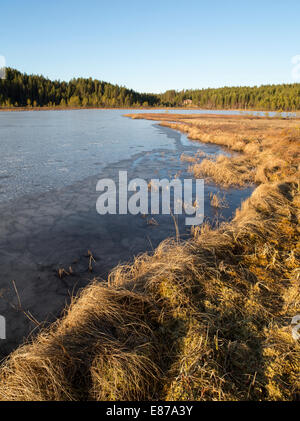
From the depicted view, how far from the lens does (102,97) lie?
143 metres

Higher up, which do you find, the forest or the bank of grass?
the forest

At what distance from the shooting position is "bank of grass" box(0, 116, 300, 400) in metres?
2.54

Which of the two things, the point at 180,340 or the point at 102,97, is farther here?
the point at 102,97

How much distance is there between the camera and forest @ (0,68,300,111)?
362 ft

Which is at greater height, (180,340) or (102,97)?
(102,97)

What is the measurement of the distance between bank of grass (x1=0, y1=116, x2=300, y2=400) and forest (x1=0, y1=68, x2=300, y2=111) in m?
118

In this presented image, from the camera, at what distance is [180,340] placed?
312cm

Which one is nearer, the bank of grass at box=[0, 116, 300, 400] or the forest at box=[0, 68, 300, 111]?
the bank of grass at box=[0, 116, 300, 400]

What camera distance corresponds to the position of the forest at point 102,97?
11044 centimetres

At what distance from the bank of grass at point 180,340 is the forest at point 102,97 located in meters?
118

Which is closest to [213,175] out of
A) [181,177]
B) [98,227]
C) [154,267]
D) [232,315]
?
[181,177]

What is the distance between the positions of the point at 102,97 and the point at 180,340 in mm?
160205
